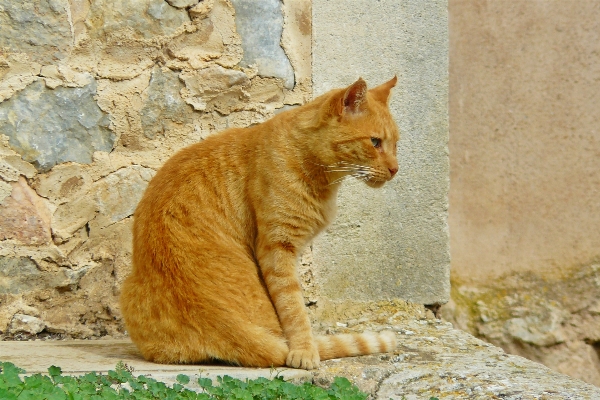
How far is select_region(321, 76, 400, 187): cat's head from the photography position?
3.78m

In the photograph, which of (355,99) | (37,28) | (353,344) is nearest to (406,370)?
(353,344)

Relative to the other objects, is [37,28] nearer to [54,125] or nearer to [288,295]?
[54,125]

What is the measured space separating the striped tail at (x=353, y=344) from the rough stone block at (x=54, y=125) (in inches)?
66.7

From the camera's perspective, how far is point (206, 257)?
11.9ft

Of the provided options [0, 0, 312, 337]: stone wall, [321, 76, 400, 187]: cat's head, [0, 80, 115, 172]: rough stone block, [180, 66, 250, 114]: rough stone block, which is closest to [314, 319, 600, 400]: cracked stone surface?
[321, 76, 400, 187]: cat's head

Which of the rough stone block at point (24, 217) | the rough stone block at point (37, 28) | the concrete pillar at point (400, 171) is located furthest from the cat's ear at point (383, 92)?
the rough stone block at point (24, 217)

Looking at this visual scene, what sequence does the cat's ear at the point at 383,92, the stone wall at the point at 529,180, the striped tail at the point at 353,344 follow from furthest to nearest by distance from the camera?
1. the stone wall at the point at 529,180
2. the cat's ear at the point at 383,92
3. the striped tail at the point at 353,344

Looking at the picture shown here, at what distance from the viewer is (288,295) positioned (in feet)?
12.0

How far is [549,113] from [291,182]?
2485 mm

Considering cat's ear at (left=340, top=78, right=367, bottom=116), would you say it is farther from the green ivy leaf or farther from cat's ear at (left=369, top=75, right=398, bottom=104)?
the green ivy leaf

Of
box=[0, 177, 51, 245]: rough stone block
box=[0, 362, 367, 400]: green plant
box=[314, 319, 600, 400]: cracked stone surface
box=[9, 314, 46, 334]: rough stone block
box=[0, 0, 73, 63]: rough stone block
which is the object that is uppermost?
box=[0, 0, 73, 63]: rough stone block

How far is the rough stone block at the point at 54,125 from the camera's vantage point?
419 cm

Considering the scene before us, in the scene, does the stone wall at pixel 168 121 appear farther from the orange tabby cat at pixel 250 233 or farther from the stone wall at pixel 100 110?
the orange tabby cat at pixel 250 233

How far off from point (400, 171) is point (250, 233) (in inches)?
50.3
